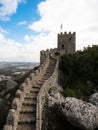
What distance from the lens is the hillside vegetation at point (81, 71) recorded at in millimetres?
26358

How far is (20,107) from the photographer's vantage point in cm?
1521

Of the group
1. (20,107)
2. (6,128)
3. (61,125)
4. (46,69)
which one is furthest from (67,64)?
(6,128)

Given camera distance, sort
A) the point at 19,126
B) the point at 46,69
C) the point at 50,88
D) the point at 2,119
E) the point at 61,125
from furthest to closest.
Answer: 1. the point at 46,69
2. the point at 50,88
3. the point at 61,125
4. the point at 2,119
5. the point at 19,126

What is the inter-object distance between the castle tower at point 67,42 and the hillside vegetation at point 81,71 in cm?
804

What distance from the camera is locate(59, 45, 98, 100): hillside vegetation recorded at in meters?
26.4

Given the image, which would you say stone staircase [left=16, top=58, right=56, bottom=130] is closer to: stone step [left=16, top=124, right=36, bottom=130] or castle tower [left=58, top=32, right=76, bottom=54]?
stone step [left=16, top=124, right=36, bottom=130]

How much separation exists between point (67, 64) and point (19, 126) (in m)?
15.6

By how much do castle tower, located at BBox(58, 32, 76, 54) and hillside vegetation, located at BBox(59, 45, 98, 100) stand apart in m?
8.04

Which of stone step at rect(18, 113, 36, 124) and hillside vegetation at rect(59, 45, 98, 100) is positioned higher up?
hillside vegetation at rect(59, 45, 98, 100)

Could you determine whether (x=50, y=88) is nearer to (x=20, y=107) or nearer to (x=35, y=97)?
(x=35, y=97)

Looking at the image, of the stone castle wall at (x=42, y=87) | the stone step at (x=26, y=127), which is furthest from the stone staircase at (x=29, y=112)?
the stone castle wall at (x=42, y=87)

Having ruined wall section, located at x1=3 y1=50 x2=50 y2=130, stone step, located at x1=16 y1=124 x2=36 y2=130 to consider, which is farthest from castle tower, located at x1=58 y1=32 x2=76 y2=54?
stone step, located at x1=16 y1=124 x2=36 y2=130

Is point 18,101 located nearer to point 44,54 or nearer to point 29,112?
point 29,112

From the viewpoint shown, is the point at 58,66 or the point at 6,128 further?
the point at 58,66
